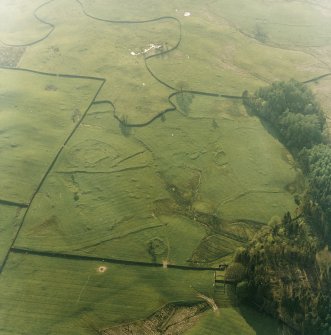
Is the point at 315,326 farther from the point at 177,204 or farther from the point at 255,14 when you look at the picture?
the point at 255,14

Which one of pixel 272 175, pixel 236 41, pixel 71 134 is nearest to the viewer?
pixel 272 175

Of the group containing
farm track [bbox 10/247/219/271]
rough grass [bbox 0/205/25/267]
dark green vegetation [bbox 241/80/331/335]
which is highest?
dark green vegetation [bbox 241/80/331/335]

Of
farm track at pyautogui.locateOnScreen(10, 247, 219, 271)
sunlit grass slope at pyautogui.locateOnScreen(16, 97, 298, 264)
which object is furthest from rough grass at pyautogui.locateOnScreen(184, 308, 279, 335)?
sunlit grass slope at pyautogui.locateOnScreen(16, 97, 298, 264)

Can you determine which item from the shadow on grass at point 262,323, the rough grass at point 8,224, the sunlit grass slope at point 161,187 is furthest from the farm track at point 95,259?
the shadow on grass at point 262,323

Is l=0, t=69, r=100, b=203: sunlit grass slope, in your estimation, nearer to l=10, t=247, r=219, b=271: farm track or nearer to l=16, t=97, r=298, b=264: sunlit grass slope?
l=16, t=97, r=298, b=264: sunlit grass slope

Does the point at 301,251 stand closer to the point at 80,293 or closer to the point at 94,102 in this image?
the point at 80,293

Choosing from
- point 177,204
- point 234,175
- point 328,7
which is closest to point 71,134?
point 177,204

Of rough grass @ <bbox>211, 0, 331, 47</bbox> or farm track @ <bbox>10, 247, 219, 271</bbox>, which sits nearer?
farm track @ <bbox>10, 247, 219, 271</bbox>

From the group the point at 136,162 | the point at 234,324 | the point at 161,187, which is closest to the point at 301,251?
the point at 234,324
